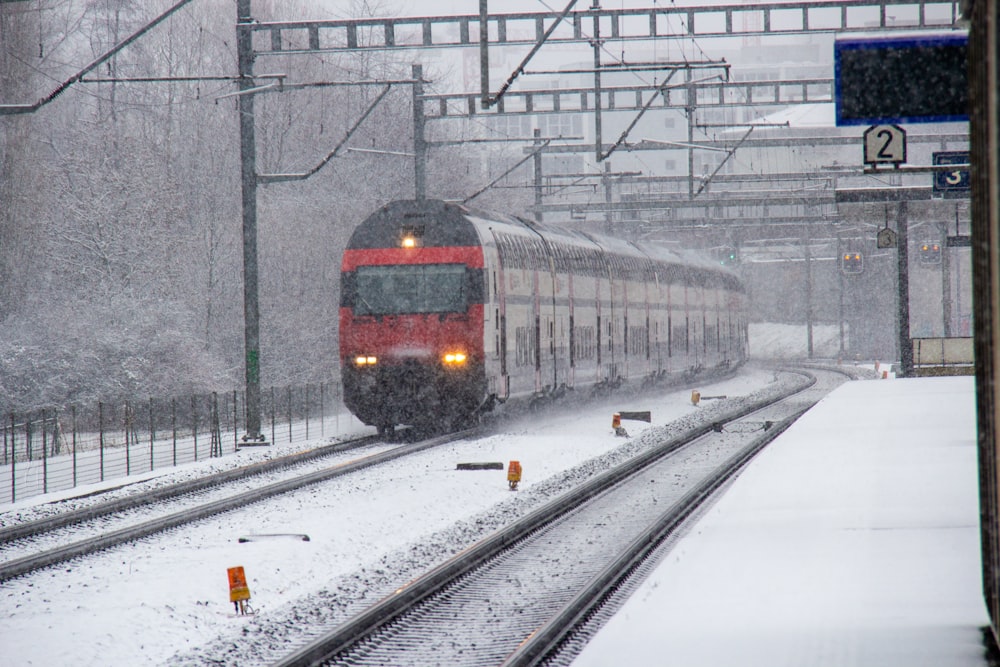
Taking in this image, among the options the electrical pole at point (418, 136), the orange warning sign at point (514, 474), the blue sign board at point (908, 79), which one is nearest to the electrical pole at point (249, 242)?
the electrical pole at point (418, 136)

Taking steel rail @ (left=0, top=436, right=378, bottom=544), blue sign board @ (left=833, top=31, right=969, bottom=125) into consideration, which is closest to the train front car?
steel rail @ (left=0, top=436, right=378, bottom=544)

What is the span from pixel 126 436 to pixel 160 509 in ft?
14.4

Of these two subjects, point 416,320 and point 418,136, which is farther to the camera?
point 418,136

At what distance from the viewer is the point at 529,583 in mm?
10039

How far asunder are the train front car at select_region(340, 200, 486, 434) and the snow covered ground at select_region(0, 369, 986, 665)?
4074mm

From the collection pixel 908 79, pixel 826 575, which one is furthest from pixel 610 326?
pixel 908 79

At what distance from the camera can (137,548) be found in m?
11.6

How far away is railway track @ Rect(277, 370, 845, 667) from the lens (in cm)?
789

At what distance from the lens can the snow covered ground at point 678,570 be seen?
261 inches

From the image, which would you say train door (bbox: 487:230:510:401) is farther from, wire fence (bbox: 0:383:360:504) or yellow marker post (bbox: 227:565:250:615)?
yellow marker post (bbox: 227:565:250:615)

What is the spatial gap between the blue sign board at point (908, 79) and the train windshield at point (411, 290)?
13.7 meters

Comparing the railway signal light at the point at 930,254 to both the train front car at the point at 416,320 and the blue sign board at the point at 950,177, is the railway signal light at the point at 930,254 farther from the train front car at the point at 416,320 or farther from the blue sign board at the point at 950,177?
the train front car at the point at 416,320

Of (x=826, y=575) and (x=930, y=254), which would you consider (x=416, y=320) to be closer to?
(x=826, y=575)

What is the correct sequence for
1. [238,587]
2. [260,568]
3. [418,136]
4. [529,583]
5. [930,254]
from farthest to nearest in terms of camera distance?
1. [930,254]
2. [418,136]
3. [260,568]
4. [529,583]
5. [238,587]
